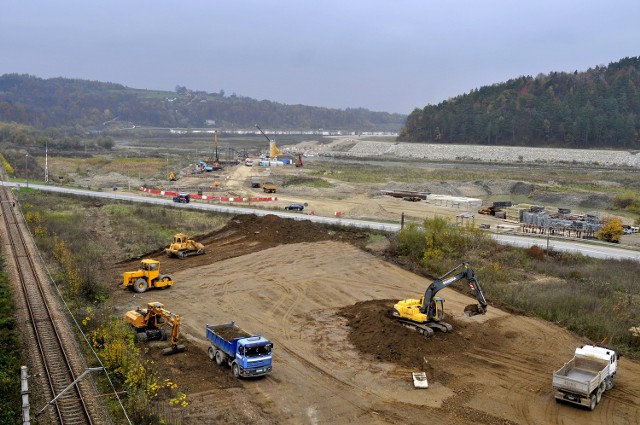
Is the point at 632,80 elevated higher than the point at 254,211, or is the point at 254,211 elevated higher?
the point at 632,80

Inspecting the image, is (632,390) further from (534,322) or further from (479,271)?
(479,271)

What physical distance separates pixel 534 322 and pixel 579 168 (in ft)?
345

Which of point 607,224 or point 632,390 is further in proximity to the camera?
point 607,224

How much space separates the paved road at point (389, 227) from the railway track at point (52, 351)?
2566 centimetres

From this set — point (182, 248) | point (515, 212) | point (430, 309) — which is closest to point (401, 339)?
point (430, 309)

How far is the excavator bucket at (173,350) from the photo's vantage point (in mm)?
24203

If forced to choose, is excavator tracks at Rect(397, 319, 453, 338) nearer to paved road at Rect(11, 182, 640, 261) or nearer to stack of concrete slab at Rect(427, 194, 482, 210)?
paved road at Rect(11, 182, 640, 261)

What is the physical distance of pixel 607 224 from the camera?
177 feet

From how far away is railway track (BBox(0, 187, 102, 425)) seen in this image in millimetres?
18500

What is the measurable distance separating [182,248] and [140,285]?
919cm

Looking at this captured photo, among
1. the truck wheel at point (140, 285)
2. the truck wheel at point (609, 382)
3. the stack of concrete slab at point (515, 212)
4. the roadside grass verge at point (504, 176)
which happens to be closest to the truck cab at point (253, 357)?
the truck wheel at point (609, 382)

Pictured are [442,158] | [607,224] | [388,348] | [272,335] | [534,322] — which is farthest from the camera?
[442,158]

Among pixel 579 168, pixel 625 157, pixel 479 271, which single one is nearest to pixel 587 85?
pixel 625 157

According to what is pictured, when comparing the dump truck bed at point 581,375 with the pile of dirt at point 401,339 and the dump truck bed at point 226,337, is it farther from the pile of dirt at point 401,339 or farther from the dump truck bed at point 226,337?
the dump truck bed at point 226,337
